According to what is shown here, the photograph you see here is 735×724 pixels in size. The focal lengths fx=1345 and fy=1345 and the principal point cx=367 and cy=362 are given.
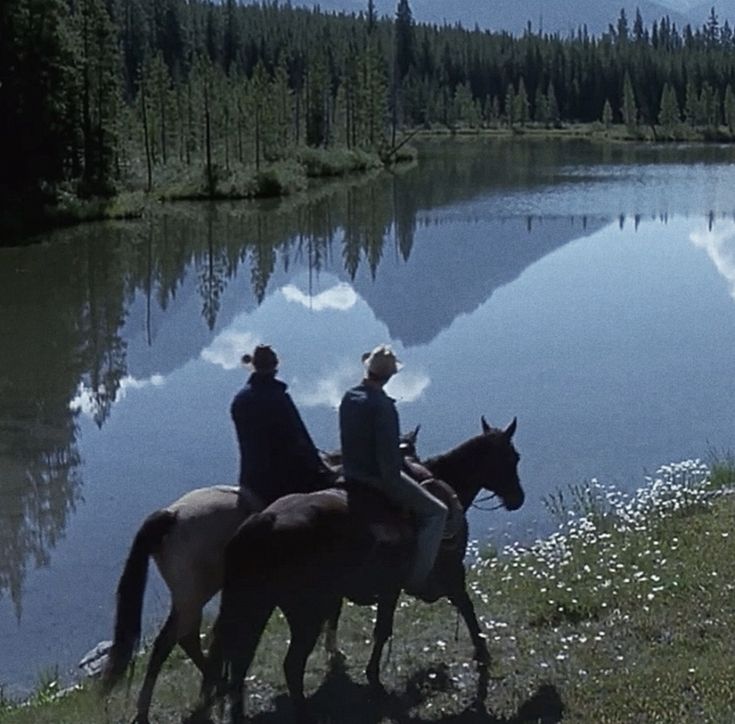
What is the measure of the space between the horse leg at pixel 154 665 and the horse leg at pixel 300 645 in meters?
0.89

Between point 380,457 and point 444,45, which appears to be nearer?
point 380,457

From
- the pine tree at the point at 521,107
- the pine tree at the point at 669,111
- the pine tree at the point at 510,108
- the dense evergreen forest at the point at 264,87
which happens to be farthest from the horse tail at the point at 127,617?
the pine tree at the point at 510,108

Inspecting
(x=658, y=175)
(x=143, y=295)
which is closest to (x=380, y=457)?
(x=143, y=295)

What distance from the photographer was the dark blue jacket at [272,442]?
335 inches

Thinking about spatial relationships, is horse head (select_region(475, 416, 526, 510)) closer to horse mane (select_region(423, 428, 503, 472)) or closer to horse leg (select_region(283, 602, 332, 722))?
horse mane (select_region(423, 428, 503, 472))

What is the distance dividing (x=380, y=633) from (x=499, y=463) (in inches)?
72.5

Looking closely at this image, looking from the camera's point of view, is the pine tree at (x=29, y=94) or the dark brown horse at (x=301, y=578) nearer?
the dark brown horse at (x=301, y=578)

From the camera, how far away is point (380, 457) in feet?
26.9

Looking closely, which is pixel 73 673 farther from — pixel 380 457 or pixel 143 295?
pixel 143 295

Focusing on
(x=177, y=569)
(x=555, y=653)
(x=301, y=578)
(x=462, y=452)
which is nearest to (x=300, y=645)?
(x=301, y=578)

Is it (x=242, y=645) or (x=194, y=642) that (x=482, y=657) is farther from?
(x=194, y=642)

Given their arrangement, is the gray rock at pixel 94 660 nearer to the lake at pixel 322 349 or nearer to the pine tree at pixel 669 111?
the lake at pixel 322 349

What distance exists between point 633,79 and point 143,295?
131807mm

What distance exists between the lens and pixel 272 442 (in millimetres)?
8562
